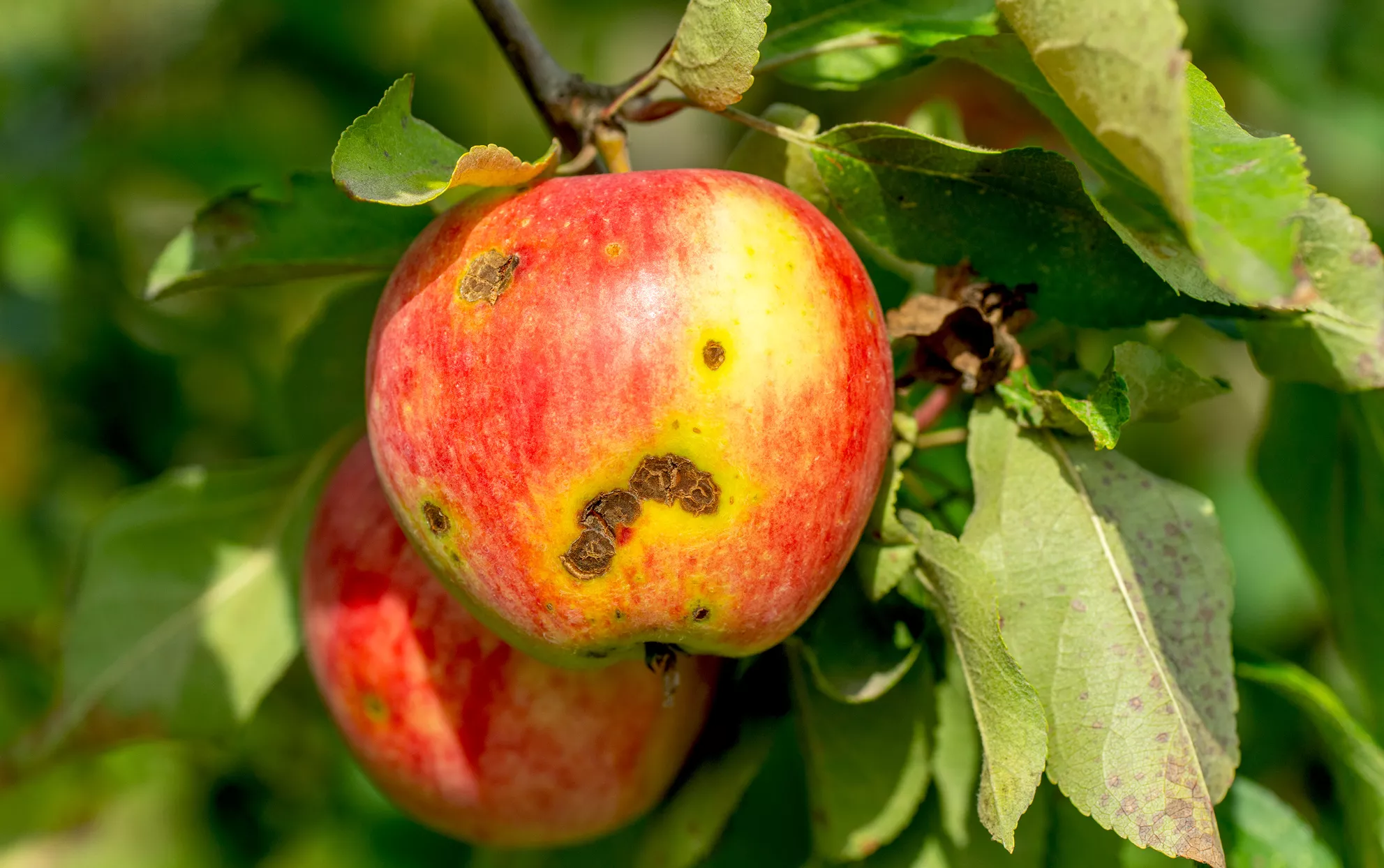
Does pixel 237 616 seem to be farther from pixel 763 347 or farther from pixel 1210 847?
pixel 1210 847

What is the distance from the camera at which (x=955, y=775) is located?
1071 mm

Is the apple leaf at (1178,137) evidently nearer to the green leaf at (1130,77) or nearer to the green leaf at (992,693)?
the green leaf at (1130,77)

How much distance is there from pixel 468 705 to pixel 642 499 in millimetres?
374

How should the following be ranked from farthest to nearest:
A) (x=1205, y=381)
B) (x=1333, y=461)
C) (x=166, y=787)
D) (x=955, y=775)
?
1. (x=166, y=787)
2. (x=1333, y=461)
3. (x=955, y=775)
4. (x=1205, y=381)

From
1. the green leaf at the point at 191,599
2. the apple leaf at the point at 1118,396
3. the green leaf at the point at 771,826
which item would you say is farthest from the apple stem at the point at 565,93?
the green leaf at the point at 771,826

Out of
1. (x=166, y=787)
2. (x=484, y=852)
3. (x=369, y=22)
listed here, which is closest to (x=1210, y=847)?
(x=484, y=852)

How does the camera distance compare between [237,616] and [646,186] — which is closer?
[646,186]

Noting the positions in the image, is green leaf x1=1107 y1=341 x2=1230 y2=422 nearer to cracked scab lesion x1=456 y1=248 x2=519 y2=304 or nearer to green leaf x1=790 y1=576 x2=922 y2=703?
green leaf x1=790 y1=576 x2=922 y2=703

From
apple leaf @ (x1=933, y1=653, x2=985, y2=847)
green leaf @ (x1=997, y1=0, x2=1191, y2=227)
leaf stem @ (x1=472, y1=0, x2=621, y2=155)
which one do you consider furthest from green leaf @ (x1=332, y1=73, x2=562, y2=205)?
apple leaf @ (x1=933, y1=653, x2=985, y2=847)

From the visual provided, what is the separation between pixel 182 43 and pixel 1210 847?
7.05 ft

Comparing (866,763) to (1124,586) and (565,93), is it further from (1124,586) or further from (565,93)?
(565,93)

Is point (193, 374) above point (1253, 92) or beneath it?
beneath

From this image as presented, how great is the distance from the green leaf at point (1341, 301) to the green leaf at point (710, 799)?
0.56 m

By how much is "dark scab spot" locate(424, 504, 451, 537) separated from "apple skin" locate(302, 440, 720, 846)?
230mm
